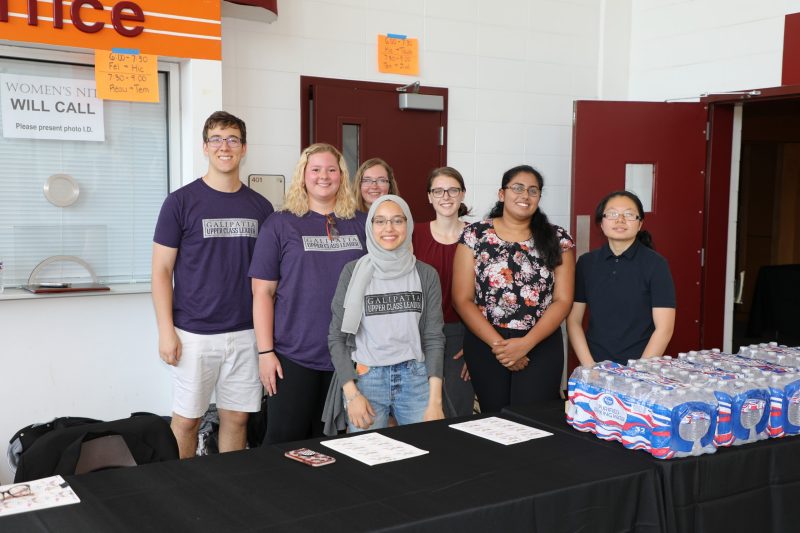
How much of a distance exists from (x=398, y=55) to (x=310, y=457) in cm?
292

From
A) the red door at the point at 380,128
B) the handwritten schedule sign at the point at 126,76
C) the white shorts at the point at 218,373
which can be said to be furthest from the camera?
the red door at the point at 380,128

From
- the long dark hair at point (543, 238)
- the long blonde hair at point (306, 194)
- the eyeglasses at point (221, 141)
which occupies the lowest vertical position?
the long dark hair at point (543, 238)

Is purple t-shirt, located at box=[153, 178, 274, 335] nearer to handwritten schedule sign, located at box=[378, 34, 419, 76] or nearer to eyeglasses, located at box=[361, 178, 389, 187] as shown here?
eyeglasses, located at box=[361, 178, 389, 187]

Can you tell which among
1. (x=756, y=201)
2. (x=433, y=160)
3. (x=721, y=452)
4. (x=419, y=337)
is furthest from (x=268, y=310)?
(x=756, y=201)

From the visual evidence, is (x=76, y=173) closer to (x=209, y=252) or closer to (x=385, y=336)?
(x=209, y=252)

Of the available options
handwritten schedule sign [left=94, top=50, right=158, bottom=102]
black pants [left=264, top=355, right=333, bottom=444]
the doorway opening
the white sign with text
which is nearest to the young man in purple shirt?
black pants [left=264, top=355, right=333, bottom=444]

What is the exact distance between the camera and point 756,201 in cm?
809

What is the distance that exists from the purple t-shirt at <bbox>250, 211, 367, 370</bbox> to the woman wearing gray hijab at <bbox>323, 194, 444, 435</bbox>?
0.48 feet

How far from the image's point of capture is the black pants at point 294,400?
2738 millimetres

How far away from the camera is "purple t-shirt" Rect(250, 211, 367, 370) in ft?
8.86

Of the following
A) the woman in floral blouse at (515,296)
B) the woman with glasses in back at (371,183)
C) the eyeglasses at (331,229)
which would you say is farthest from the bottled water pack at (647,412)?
the woman with glasses in back at (371,183)

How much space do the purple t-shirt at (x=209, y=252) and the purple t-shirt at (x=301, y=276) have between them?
0.16 m

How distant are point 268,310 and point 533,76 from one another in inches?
106

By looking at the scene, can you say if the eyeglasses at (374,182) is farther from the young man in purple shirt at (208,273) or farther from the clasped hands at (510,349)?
the clasped hands at (510,349)
